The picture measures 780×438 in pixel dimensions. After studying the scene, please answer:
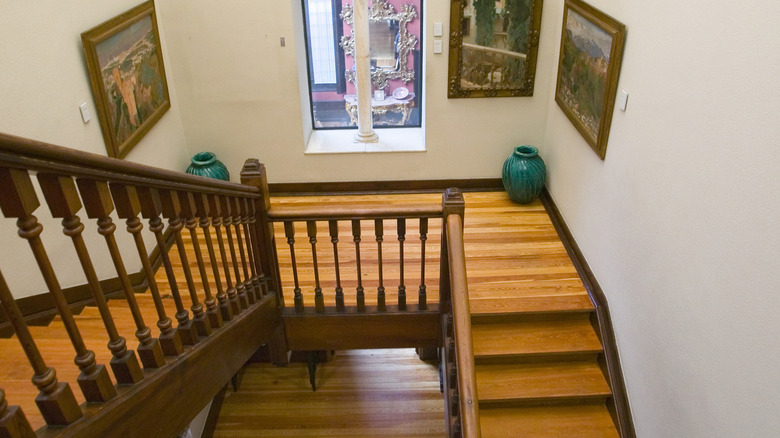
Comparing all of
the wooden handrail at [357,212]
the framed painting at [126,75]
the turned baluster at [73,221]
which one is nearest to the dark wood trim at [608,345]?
the wooden handrail at [357,212]

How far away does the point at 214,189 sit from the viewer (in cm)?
238

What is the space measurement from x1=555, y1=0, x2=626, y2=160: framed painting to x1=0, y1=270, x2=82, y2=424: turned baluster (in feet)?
10.2

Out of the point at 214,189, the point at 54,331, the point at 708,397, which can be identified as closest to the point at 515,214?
the point at 708,397

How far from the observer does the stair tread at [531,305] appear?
380cm

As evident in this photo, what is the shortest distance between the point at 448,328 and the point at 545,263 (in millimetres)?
1334

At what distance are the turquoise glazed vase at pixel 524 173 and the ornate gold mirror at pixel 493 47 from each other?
1.68 feet

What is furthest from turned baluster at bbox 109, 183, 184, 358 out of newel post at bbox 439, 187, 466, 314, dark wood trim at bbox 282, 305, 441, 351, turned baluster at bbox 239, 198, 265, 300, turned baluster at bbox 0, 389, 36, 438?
newel post at bbox 439, 187, 466, 314

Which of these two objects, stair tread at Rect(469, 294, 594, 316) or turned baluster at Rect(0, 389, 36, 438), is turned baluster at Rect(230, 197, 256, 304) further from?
stair tread at Rect(469, 294, 594, 316)

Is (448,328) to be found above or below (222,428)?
above

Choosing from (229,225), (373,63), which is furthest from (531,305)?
(373,63)

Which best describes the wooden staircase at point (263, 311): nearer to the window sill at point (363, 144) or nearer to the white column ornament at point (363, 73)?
the window sill at point (363, 144)

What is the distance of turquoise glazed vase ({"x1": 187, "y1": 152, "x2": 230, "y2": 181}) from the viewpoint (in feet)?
15.5

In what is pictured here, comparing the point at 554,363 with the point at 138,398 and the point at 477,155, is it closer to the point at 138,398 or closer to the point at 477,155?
the point at 477,155

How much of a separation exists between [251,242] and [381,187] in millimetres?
2412
